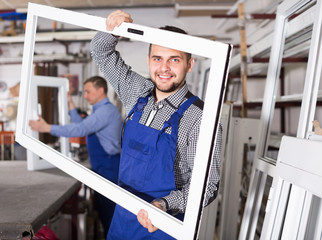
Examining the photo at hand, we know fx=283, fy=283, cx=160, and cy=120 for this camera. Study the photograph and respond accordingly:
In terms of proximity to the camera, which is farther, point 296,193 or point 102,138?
point 102,138

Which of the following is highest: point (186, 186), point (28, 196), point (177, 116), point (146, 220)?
point (177, 116)

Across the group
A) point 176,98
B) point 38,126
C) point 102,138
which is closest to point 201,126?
point 176,98

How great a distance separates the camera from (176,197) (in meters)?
1.05

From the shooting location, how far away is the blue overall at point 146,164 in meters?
1.12

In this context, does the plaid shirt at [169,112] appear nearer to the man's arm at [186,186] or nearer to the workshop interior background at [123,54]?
the man's arm at [186,186]

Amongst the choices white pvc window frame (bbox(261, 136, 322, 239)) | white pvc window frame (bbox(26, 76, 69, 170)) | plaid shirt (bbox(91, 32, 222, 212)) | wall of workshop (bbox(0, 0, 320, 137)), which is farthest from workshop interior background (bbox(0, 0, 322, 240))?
white pvc window frame (bbox(261, 136, 322, 239))

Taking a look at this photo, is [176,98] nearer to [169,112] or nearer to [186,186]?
[169,112]

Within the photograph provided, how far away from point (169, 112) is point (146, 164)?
0.25m

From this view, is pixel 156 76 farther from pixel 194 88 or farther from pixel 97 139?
pixel 194 88

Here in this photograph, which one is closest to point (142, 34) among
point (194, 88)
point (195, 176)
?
point (195, 176)

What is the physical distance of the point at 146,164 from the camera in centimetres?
114

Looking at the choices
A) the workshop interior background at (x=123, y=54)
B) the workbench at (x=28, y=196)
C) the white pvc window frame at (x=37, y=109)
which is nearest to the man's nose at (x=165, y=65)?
the workbench at (x=28, y=196)

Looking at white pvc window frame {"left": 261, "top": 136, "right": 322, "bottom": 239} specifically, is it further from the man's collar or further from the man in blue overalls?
the man's collar

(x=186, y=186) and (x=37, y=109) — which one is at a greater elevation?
(x=37, y=109)
